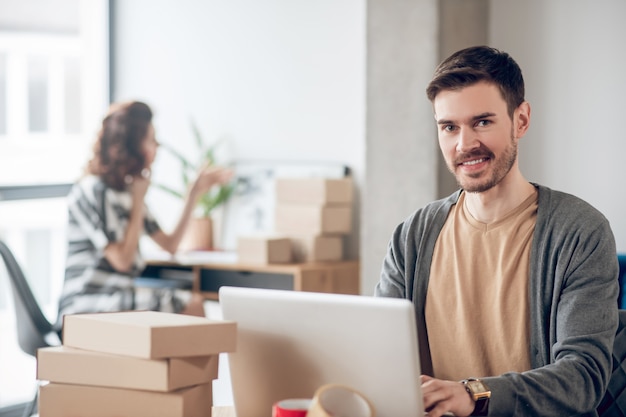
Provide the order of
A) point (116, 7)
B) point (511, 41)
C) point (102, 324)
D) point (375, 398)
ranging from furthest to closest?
point (116, 7), point (511, 41), point (102, 324), point (375, 398)

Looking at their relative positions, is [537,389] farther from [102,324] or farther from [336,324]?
[102,324]

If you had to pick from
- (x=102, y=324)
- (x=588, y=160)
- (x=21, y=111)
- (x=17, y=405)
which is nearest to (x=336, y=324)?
(x=102, y=324)

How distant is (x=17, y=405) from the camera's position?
465 centimetres

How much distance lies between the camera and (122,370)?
5.52 ft

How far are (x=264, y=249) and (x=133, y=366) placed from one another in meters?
2.92

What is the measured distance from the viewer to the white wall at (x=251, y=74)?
4.97 m

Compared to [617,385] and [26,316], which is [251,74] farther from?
[617,385]

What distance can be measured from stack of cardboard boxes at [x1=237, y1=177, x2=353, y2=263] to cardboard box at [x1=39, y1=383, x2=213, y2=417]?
2836 mm

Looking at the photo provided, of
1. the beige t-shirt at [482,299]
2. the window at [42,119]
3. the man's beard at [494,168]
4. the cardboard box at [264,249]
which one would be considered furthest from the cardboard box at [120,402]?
the window at [42,119]

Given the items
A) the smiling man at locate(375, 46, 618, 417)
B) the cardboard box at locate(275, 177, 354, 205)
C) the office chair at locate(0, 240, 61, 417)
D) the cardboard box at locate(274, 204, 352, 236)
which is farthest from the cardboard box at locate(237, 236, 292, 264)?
the smiling man at locate(375, 46, 618, 417)

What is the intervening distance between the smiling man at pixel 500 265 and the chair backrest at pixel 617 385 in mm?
97

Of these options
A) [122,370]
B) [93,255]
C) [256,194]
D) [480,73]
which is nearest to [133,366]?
[122,370]

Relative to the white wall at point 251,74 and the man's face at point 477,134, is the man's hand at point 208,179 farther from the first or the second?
the man's face at point 477,134

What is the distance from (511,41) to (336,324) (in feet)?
9.52
